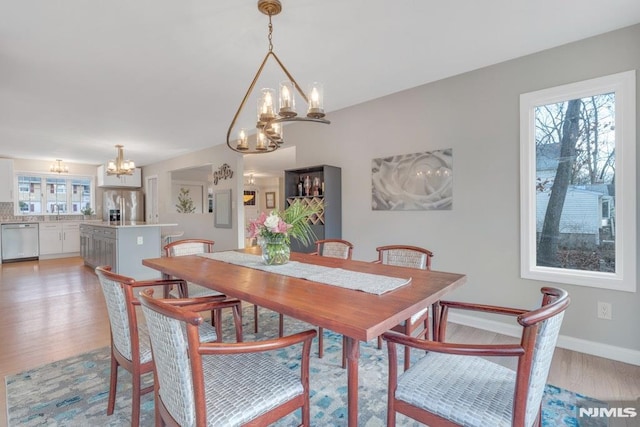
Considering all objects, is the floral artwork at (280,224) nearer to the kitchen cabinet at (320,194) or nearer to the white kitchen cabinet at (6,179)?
the kitchen cabinet at (320,194)

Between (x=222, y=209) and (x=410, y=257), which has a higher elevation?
(x=222, y=209)

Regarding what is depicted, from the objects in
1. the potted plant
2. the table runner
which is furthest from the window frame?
the table runner

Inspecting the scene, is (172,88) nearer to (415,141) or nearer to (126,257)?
(415,141)

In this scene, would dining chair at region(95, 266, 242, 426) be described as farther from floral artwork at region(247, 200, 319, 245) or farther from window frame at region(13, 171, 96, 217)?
window frame at region(13, 171, 96, 217)

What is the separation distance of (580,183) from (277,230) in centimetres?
249

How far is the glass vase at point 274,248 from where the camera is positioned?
2.04 meters

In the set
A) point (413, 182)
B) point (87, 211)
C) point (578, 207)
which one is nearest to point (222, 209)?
point (413, 182)

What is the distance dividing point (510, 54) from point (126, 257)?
573cm

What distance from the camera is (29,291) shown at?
4.31 meters

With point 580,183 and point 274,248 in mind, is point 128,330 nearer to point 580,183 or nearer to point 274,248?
point 274,248

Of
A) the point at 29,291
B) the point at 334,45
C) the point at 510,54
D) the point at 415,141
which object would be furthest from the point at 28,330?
the point at 510,54

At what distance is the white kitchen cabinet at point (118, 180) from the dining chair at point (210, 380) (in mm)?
7925

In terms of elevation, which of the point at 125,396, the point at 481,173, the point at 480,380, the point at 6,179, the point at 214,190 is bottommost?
the point at 125,396

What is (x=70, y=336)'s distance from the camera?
2.75m
